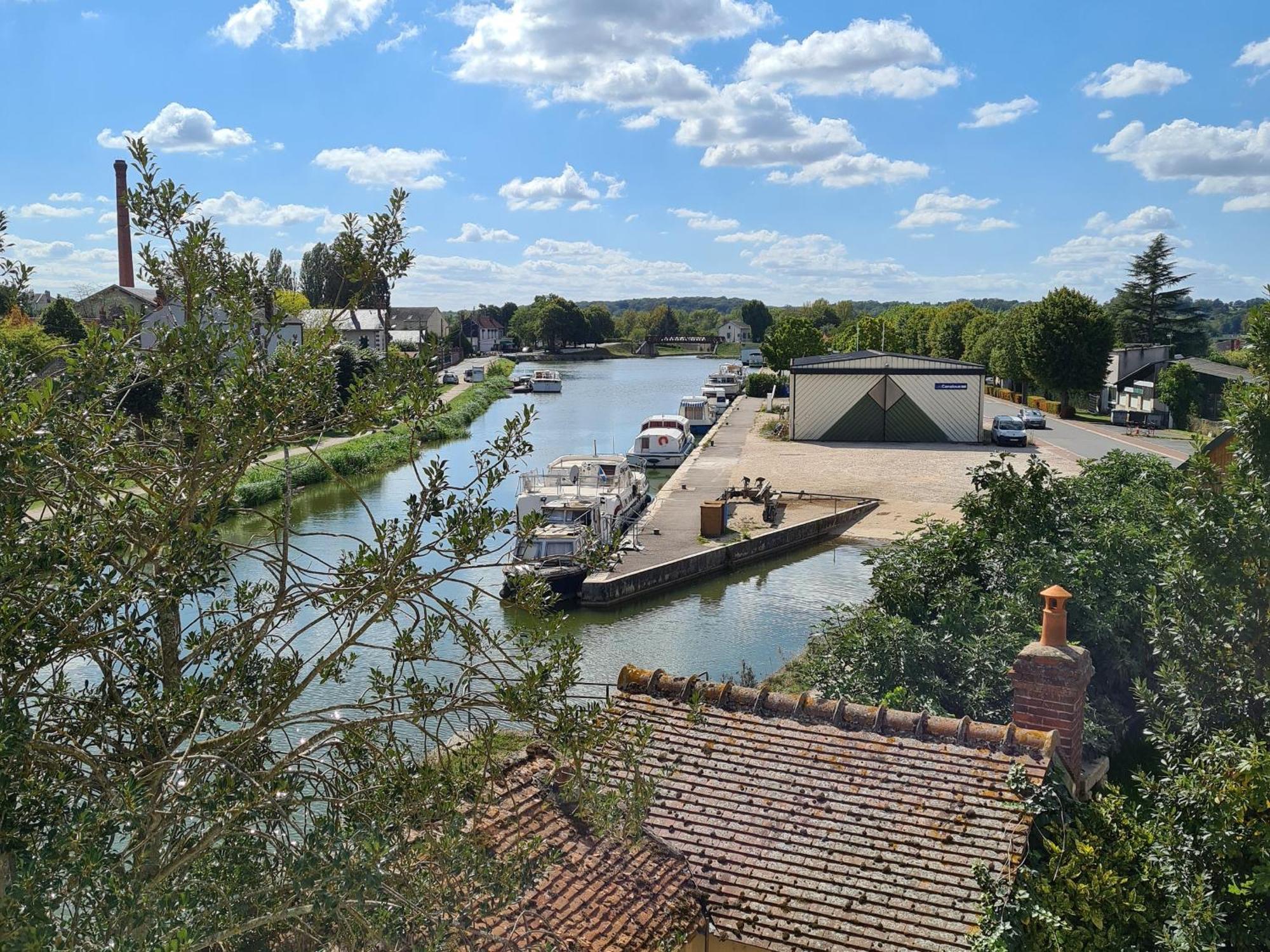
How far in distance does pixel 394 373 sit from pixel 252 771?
1775 mm

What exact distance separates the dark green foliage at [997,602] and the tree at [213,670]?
22.4ft

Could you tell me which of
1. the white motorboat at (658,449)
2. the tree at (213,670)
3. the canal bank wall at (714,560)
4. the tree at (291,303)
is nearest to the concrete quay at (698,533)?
the canal bank wall at (714,560)

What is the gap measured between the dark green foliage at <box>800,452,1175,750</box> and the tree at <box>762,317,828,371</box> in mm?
55306

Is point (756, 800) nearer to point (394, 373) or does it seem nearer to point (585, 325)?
point (394, 373)

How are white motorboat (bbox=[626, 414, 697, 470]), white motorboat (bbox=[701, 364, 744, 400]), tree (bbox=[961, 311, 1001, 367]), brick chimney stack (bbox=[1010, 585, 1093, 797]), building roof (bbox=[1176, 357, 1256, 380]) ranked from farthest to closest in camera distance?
1. white motorboat (bbox=[701, 364, 744, 400])
2. tree (bbox=[961, 311, 1001, 367])
3. building roof (bbox=[1176, 357, 1256, 380])
4. white motorboat (bbox=[626, 414, 697, 470])
5. brick chimney stack (bbox=[1010, 585, 1093, 797])

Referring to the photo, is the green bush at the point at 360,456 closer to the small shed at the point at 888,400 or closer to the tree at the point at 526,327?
the small shed at the point at 888,400

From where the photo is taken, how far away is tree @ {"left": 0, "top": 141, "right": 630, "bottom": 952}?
3527 millimetres

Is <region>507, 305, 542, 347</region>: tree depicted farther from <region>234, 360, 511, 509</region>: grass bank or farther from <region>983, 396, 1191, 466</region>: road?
<region>983, 396, 1191, 466</region>: road

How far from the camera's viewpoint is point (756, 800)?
7.34 m

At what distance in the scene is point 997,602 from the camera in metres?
12.4

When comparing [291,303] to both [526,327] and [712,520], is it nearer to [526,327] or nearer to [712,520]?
[712,520]

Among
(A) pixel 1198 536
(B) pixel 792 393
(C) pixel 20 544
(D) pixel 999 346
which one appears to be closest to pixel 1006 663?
A: (A) pixel 1198 536

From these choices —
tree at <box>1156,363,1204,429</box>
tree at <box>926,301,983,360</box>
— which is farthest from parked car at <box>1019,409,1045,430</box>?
tree at <box>926,301,983,360</box>

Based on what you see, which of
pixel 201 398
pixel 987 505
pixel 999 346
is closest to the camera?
pixel 201 398
